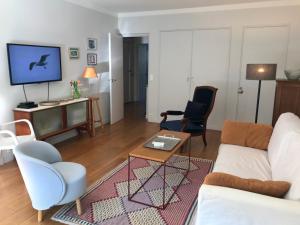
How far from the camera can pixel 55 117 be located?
3.98 metres

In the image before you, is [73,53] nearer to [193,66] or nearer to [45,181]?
[193,66]

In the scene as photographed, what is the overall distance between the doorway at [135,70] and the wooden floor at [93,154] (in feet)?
7.76

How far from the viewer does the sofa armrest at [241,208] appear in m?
1.39

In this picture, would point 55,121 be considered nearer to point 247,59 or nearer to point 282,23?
point 247,59

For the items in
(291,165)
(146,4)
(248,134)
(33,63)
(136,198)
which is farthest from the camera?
(146,4)

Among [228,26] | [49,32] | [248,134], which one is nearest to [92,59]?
[49,32]

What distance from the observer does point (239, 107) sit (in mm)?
5082

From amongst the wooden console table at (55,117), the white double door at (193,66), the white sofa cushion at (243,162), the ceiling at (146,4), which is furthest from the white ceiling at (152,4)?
the white sofa cushion at (243,162)

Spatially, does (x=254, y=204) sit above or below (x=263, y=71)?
below

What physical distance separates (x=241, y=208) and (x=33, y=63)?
3427mm

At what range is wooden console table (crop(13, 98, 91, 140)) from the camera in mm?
3488

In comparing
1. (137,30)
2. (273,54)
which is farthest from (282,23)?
(137,30)

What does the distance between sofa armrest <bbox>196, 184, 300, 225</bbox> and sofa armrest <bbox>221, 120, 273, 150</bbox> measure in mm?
1619

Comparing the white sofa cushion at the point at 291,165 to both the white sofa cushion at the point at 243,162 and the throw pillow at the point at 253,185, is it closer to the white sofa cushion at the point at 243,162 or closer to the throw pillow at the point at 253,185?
the throw pillow at the point at 253,185
